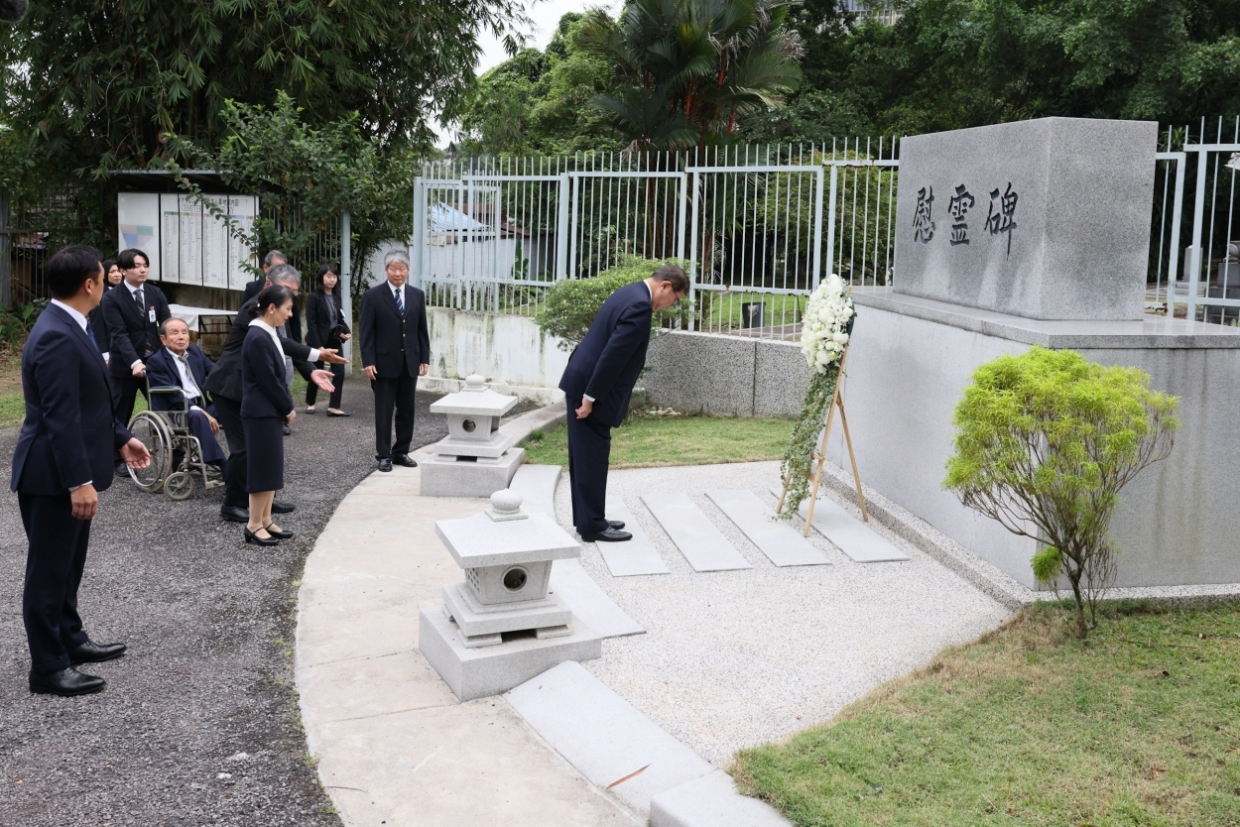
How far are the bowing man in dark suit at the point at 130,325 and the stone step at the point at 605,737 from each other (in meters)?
5.11

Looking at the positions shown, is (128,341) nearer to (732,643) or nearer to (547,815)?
(732,643)

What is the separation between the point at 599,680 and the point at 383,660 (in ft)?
3.23

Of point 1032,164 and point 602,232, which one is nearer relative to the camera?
point 1032,164

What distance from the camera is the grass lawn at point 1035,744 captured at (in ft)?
11.7

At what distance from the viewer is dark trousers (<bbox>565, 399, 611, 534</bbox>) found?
6785 mm

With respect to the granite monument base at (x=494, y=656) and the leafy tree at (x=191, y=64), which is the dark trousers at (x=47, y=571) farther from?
the leafy tree at (x=191, y=64)

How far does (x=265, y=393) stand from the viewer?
6699 mm

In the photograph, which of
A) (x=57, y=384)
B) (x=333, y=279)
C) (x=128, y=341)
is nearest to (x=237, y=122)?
(x=333, y=279)

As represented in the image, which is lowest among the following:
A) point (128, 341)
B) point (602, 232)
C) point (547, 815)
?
point (547, 815)

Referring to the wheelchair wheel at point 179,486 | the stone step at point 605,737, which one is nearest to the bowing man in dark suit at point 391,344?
the wheelchair wheel at point 179,486

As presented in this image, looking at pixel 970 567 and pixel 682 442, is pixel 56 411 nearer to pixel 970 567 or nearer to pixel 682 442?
pixel 970 567

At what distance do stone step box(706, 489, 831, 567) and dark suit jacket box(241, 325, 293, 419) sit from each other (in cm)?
286

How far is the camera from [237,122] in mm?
13531

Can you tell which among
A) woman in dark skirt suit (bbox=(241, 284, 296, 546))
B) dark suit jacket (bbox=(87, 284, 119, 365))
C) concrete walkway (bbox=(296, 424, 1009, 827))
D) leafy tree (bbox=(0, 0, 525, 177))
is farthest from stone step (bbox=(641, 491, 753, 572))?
leafy tree (bbox=(0, 0, 525, 177))
